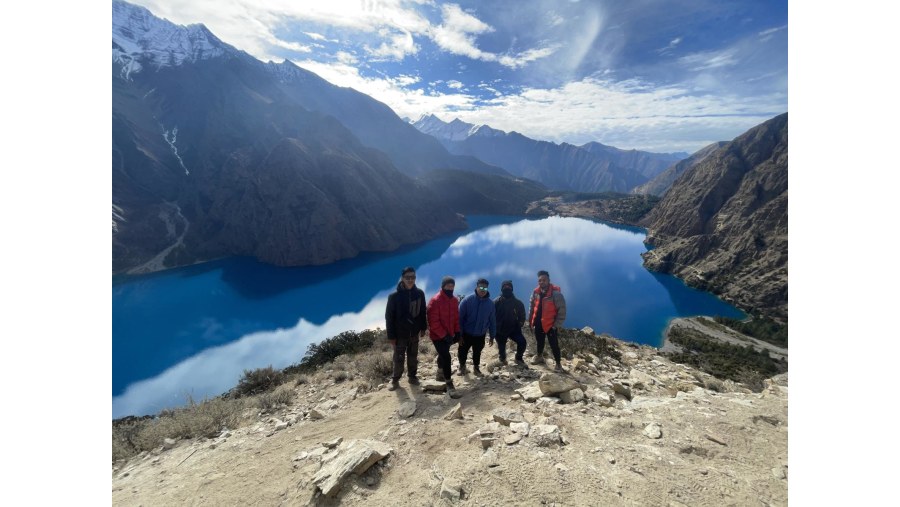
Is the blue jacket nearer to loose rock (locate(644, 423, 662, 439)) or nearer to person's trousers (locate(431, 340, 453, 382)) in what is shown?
person's trousers (locate(431, 340, 453, 382))

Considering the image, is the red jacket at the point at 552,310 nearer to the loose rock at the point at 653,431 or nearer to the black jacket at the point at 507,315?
the black jacket at the point at 507,315

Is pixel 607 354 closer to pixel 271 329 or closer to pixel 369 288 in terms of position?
pixel 271 329

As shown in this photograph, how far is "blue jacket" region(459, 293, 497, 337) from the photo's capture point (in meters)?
6.71

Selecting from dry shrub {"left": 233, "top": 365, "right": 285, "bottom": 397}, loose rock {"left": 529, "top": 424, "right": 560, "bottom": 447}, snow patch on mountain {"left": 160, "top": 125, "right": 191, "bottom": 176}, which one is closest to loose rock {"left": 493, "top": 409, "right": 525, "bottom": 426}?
loose rock {"left": 529, "top": 424, "right": 560, "bottom": 447}

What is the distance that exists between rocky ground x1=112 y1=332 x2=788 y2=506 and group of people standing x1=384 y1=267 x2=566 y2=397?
55 centimetres

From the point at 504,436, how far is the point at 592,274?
49.2 metres

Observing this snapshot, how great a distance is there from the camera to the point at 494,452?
3920 mm

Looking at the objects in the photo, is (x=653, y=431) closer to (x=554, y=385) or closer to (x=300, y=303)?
(x=554, y=385)

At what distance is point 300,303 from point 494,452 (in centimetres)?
4141

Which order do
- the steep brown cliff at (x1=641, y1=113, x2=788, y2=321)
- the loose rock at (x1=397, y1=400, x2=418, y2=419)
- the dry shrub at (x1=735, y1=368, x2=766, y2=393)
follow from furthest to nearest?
1. the steep brown cliff at (x1=641, y1=113, x2=788, y2=321)
2. the dry shrub at (x1=735, y1=368, x2=766, y2=393)
3. the loose rock at (x1=397, y1=400, x2=418, y2=419)

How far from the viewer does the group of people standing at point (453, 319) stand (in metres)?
6.45

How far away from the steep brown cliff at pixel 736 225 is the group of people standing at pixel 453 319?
154ft

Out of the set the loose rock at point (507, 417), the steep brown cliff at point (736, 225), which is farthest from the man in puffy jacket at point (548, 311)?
the steep brown cliff at point (736, 225)

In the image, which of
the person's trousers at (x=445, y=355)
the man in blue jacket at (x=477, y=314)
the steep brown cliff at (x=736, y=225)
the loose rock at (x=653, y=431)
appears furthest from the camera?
the steep brown cliff at (x=736, y=225)
